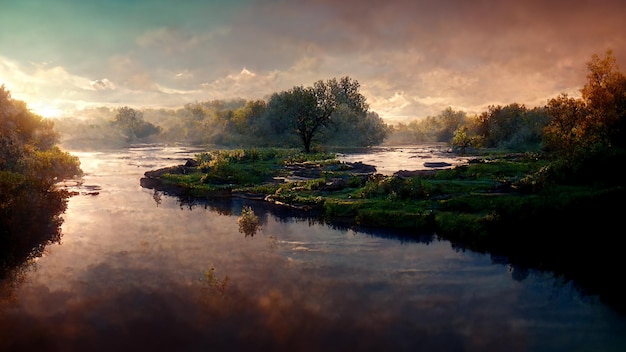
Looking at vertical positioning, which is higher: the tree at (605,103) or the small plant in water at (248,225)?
the tree at (605,103)

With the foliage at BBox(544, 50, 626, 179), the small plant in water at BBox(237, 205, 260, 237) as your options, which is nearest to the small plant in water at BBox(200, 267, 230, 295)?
the small plant in water at BBox(237, 205, 260, 237)

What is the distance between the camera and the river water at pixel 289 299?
14.3 m

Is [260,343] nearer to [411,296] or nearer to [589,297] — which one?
[411,296]

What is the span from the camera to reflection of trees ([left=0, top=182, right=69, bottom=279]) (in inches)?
925

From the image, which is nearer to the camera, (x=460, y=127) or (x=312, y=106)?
(x=312, y=106)

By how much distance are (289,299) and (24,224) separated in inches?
827

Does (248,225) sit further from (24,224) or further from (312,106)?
(312,106)

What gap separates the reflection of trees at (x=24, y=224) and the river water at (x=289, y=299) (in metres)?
1.15

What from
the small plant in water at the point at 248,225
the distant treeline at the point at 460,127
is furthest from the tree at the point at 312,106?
the small plant in water at the point at 248,225

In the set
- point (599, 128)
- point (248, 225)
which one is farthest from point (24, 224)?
point (599, 128)

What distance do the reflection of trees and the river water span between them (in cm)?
115

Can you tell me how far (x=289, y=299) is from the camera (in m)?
17.4

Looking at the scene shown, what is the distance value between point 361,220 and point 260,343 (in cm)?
1761

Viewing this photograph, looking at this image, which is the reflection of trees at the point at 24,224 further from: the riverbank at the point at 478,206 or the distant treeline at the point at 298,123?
the distant treeline at the point at 298,123
